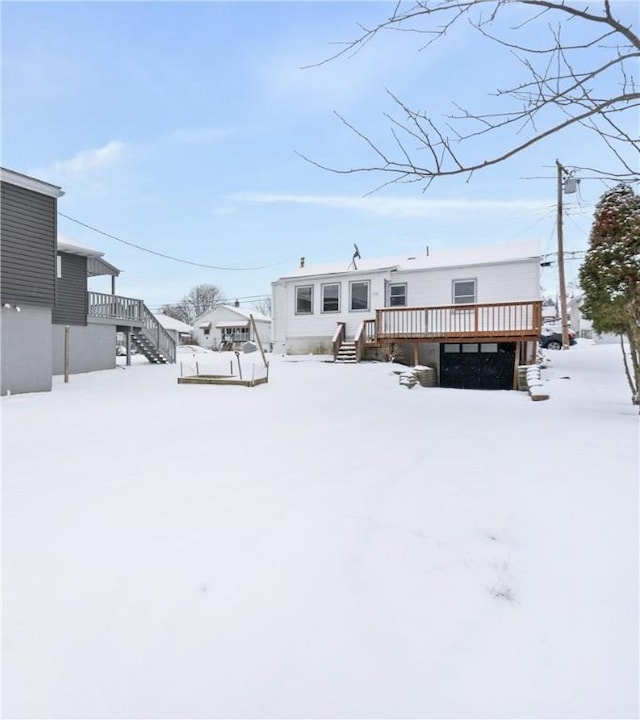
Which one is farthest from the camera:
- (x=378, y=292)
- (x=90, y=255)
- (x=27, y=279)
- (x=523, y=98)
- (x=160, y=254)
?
(x=160, y=254)

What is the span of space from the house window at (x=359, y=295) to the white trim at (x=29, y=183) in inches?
392

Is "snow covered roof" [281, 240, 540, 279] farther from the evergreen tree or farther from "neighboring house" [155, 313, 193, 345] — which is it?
"neighboring house" [155, 313, 193, 345]

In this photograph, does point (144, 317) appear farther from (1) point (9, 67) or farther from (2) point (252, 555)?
(2) point (252, 555)

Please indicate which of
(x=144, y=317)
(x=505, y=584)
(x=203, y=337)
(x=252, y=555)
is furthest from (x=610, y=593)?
(x=203, y=337)

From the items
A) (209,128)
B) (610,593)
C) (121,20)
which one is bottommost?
(610,593)

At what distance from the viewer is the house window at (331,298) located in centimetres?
1655

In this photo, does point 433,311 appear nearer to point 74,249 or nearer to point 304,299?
point 304,299

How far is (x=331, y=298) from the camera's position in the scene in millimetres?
16734

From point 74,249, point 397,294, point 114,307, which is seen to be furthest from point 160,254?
point 397,294

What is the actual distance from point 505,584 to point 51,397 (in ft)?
31.7

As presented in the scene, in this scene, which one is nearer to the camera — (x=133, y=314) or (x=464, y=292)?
(x=464, y=292)

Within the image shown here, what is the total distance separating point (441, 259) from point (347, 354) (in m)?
5.57

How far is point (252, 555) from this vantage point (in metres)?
2.28

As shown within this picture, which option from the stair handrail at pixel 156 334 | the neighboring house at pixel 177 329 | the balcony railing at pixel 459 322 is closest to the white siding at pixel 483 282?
the balcony railing at pixel 459 322
